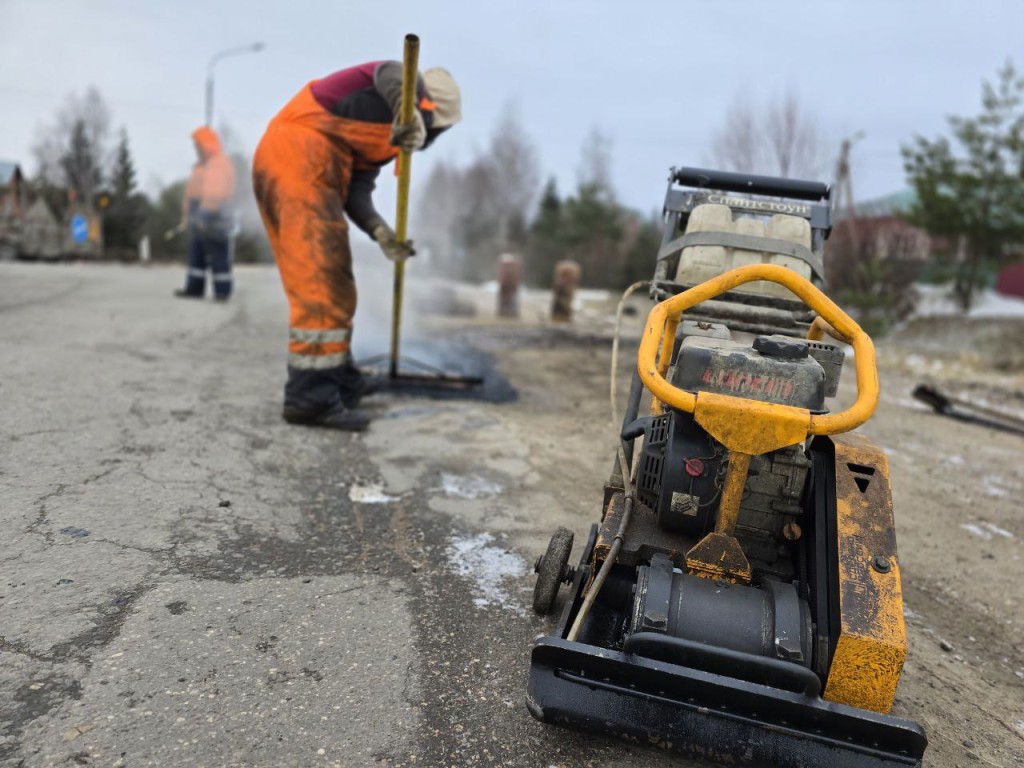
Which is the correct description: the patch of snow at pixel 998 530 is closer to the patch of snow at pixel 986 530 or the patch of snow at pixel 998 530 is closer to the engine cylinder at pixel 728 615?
the patch of snow at pixel 986 530

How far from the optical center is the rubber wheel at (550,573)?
2654 millimetres

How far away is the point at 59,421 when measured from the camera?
3924 millimetres

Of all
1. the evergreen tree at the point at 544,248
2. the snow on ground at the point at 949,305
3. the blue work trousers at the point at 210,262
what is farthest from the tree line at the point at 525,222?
the blue work trousers at the point at 210,262

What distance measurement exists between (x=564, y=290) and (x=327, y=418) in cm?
908

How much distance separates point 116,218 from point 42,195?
4.88 meters

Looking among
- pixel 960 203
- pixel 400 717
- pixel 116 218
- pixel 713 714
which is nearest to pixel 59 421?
pixel 400 717

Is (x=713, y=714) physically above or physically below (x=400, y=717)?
above

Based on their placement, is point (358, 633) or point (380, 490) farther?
point (380, 490)

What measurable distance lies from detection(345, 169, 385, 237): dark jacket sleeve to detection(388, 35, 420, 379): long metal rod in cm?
16

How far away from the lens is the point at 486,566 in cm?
311

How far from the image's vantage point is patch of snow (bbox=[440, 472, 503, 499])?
3913 millimetres

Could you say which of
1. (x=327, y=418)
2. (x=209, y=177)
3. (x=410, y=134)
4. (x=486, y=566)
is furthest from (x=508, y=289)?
(x=486, y=566)

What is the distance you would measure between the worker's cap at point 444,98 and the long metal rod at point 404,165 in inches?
16.0

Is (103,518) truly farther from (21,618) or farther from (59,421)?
(59,421)
